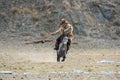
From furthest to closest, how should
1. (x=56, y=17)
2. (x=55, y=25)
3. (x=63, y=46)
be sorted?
(x=56, y=17)
(x=55, y=25)
(x=63, y=46)

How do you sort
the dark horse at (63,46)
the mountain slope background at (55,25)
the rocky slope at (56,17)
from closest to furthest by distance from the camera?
the dark horse at (63,46) → the mountain slope background at (55,25) → the rocky slope at (56,17)

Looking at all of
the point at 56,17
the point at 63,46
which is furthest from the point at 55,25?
the point at 63,46

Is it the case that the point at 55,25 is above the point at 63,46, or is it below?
below

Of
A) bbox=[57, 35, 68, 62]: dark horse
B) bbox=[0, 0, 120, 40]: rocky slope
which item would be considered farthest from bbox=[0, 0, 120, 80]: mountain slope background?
bbox=[57, 35, 68, 62]: dark horse

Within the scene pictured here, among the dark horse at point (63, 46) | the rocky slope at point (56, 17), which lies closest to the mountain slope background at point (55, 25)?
the rocky slope at point (56, 17)

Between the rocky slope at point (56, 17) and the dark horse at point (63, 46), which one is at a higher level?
the dark horse at point (63, 46)

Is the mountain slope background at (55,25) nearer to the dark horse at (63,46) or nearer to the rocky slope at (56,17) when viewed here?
the rocky slope at (56,17)

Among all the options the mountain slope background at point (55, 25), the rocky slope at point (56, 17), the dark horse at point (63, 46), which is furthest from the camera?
the rocky slope at point (56, 17)

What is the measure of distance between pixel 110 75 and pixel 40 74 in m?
1.79

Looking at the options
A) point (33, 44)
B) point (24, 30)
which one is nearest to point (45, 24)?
point (24, 30)

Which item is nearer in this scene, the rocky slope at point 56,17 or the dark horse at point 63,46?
the dark horse at point 63,46

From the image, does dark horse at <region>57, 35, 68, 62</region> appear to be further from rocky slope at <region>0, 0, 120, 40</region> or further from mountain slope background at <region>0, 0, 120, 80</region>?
rocky slope at <region>0, 0, 120, 40</region>

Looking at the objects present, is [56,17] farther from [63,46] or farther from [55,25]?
[63,46]

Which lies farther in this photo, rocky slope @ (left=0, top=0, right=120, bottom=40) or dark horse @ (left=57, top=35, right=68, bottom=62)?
rocky slope @ (left=0, top=0, right=120, bottom=40)
